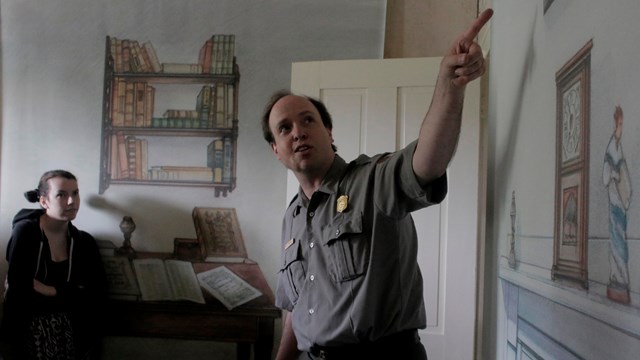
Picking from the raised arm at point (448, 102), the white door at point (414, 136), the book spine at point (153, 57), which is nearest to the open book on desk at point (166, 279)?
the book spine at point (153, 57)

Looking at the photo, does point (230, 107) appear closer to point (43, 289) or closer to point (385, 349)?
point (43, 289)

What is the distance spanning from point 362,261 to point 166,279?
202 cm

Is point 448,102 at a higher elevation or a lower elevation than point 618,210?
higher

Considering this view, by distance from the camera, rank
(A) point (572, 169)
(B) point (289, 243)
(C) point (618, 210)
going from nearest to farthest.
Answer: (C) point (618, 210) → (A) point (572, 169) → (B) point (289, 243)

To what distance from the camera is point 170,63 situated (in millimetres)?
3029

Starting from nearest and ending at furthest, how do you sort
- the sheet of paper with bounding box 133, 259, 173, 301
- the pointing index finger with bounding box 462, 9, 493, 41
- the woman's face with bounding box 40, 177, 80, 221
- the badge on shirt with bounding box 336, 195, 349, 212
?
the pointing index finger with bounding box 462, 9, 493, 41 → the badge on shirt with bounding box 336, 195, 349, 212 → the woman's face with bounding box 40, 177, 80, 221 → the sheet of paper with bounding box 133, 259, 173, 301

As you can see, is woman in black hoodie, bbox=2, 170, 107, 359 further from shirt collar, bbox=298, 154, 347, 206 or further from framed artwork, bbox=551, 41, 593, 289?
framed artwork, bbox=551, 41, 593, 289

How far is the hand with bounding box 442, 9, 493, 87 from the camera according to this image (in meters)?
0.90

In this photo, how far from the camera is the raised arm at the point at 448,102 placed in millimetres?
907

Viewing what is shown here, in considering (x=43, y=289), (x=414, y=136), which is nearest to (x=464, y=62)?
(x=414, y=136)

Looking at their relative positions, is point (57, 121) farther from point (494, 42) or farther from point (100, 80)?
point (494, 42)

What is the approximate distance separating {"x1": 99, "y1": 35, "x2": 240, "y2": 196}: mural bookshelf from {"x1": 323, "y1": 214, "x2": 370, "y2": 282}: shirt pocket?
1744 millimetres

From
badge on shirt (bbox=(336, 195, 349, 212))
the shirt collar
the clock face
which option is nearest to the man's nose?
the shirt collar

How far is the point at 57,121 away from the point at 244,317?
1.68 meters
